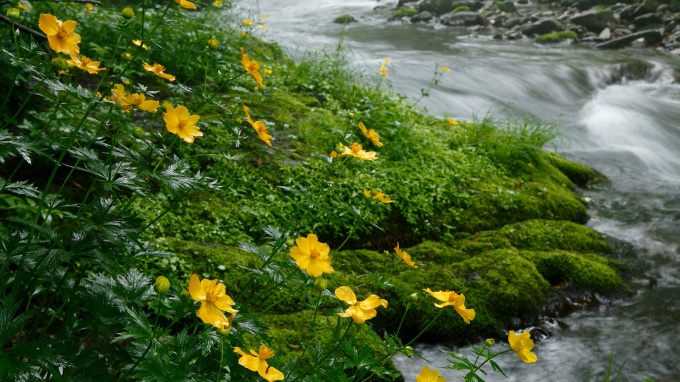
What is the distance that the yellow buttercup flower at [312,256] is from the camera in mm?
1365

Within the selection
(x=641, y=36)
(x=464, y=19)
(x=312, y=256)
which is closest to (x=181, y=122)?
(x=312, y=256)

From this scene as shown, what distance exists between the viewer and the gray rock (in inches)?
597

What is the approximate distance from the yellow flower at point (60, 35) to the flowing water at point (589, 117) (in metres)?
1.93

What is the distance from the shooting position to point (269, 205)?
10.8 ft

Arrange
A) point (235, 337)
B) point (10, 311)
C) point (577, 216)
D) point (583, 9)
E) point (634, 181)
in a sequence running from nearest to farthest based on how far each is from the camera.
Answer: point (10, 311) < point (235, 337) < point (577, 216) < point (634, 181) < point (583, 9)

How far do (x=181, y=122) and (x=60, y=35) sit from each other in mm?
357

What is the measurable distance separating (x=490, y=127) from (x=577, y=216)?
3.13 ft

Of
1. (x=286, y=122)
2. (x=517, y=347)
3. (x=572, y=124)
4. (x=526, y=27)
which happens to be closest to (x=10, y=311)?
(x=517, y=347)

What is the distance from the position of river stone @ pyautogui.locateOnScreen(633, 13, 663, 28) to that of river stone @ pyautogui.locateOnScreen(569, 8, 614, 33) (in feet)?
1.78

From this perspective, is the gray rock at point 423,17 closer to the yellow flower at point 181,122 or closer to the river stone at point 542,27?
the river stone at point 542,27

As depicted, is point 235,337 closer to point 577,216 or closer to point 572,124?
point 577,216

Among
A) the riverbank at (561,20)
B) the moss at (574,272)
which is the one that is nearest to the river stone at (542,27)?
the riverbank at (561,20)

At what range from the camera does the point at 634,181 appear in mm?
5695

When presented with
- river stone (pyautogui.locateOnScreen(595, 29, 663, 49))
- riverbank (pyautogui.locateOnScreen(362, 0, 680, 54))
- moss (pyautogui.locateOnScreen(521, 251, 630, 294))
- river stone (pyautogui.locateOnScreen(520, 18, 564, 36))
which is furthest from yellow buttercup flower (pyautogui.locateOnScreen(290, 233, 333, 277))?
river stone (pyautogui.locateOnScreen(520, 18, 564, 36))
